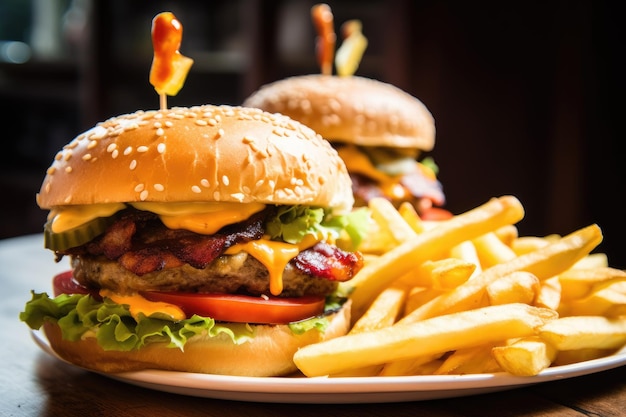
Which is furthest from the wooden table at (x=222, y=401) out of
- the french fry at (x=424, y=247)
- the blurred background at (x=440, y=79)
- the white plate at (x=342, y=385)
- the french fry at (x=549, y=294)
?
the blurred background at (x=440, y=79)

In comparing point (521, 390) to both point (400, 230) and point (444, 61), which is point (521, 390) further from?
point (444, 61)

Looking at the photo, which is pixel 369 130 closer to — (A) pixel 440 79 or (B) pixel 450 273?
(B) pixel 450 273

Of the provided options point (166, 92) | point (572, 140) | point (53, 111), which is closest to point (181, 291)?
point (166, 92)

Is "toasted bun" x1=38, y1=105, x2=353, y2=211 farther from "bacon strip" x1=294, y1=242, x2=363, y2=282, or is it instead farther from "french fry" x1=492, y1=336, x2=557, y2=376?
"french fry" x1=492, y1=336, x2=557, y2=376

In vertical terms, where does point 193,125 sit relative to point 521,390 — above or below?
above

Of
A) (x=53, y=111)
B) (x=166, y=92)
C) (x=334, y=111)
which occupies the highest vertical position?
(x=166, y=92)

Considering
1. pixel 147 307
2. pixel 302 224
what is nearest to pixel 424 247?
pixel 302 224
